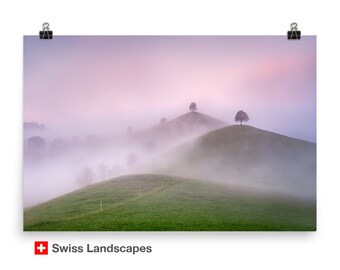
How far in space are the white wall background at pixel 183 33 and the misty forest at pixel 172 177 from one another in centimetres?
10

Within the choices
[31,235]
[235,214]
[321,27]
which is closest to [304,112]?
[321,27]

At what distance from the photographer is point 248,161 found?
3.50 metres

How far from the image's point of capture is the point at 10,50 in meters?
3.52

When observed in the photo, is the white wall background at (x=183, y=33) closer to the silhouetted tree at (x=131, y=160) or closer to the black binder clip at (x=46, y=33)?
the black binder clip at (x=46, y=33)

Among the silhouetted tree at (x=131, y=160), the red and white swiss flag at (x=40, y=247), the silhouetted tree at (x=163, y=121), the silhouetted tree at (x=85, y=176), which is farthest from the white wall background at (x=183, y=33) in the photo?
the silhouetted tree at (x=163, y=121)

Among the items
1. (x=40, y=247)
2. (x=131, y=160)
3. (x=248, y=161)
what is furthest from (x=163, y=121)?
(x=40, y=247)

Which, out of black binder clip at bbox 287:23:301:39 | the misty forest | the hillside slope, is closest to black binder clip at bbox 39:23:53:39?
the misty forest

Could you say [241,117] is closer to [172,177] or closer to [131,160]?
→ [172,177]

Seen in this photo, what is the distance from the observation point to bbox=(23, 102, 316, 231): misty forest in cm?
346

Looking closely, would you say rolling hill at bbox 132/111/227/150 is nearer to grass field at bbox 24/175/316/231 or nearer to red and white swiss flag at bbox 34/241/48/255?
grass field at bbox 24/175/316/231

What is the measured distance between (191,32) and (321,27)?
0.91 metres

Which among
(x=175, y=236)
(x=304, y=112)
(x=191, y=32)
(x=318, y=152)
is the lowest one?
(x=175, y=236)

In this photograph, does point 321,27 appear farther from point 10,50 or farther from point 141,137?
point 10,50

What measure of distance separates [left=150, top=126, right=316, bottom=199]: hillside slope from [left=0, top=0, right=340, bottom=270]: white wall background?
15 centimetres
